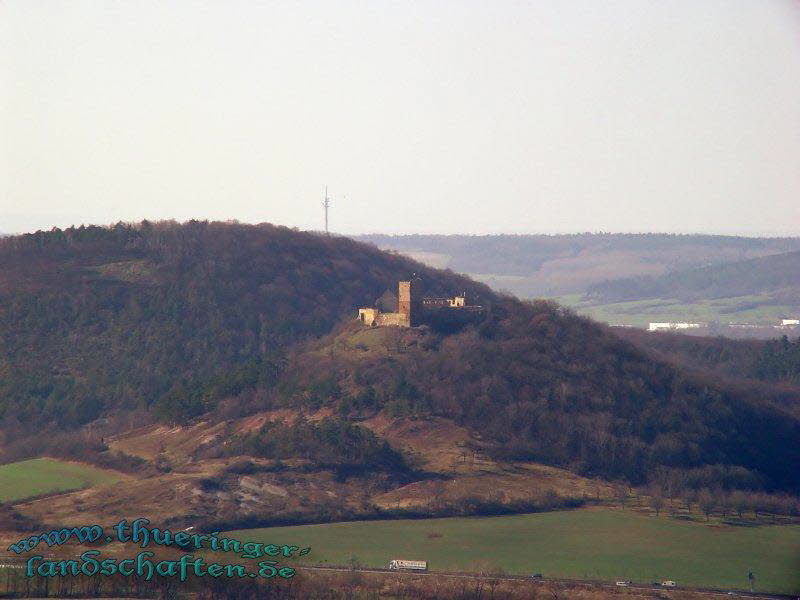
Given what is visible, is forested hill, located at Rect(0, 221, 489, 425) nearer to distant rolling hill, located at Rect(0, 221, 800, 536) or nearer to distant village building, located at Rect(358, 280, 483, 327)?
distant rolling hill, located at Rect(0, 221, 800, 536)

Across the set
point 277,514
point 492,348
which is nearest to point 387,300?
point 492,348

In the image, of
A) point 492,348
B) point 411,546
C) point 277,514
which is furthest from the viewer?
point 492,348

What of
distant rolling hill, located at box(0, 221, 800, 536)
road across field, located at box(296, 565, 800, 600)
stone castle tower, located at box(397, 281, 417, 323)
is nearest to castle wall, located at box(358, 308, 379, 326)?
distant rolling hill, located at box(0, 221, 800, 536)

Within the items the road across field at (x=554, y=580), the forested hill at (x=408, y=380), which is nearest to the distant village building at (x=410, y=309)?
the forested hill at (x=408, y=380)

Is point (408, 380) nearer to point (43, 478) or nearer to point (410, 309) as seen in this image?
point (410, 309)

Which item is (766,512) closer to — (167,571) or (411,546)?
(411,546)

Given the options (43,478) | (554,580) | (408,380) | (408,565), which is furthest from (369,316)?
(554,580)
